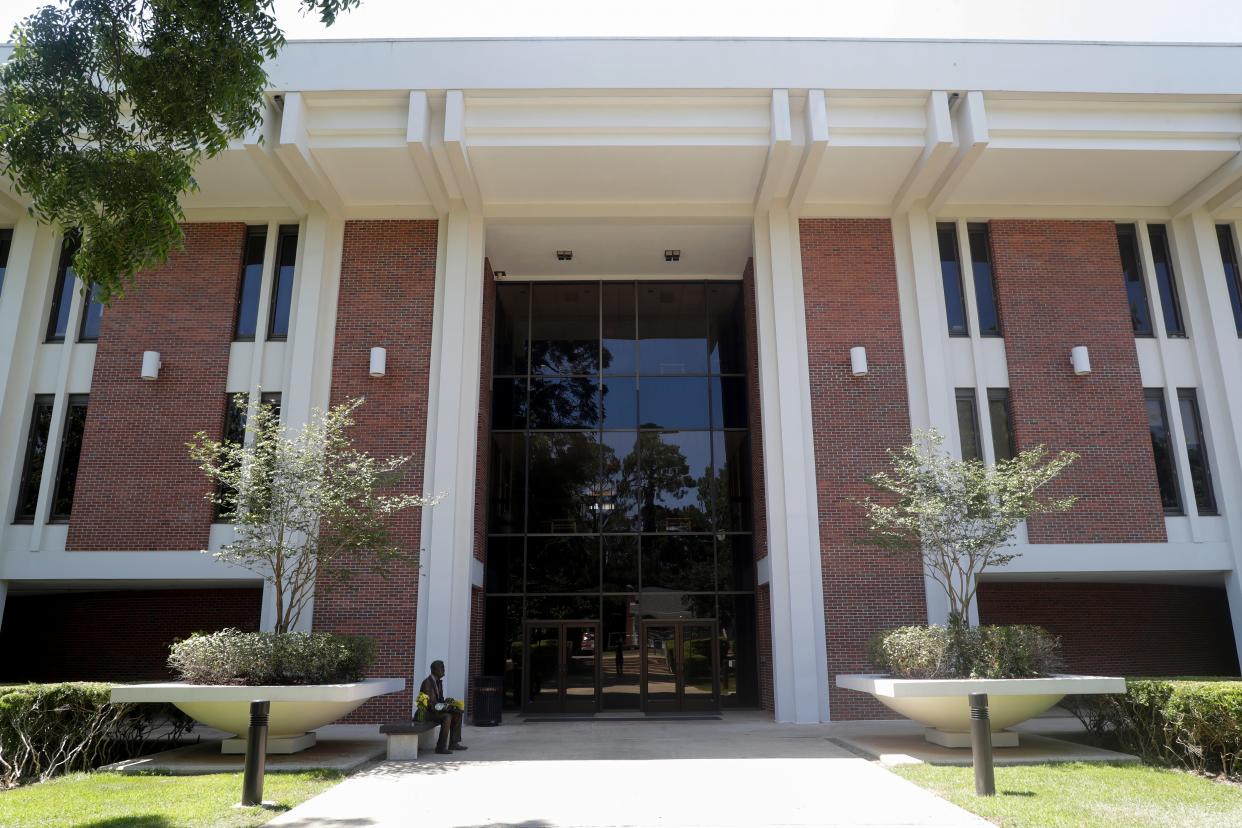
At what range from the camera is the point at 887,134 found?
16031 millimetres

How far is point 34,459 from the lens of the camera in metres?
16.9

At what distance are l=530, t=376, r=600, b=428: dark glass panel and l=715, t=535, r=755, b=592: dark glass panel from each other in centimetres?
388

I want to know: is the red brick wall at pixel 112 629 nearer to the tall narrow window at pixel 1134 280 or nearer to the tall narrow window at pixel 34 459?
the tall narrow window at pixel 34 459

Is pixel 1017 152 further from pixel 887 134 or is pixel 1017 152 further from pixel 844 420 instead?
pixel 844 420

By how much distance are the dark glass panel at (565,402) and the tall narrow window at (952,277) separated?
7.62 m

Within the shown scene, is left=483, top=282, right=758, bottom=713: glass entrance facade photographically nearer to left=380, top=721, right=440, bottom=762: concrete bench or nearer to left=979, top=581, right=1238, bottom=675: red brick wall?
left=979, top=581, right=1238, bottom=675: red brick wall

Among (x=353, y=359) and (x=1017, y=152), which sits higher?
(x=1017, y=152)

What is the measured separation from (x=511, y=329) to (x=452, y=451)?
476cm

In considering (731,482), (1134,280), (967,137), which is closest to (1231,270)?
(1134,280)

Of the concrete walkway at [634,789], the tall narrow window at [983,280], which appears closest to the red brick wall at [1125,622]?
the tall narrow window at [983,280]

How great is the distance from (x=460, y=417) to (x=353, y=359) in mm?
2482

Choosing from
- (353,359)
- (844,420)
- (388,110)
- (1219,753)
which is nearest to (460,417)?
(353,359)

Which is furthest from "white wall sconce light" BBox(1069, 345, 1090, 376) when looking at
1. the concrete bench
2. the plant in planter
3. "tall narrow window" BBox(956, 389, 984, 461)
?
the concrete bench

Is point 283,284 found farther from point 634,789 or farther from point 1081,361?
point 1081,361
